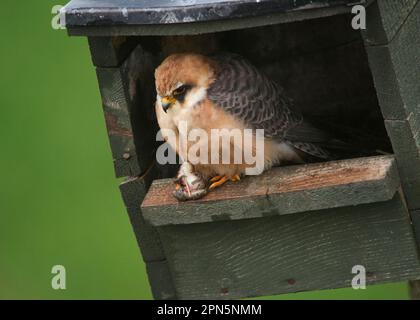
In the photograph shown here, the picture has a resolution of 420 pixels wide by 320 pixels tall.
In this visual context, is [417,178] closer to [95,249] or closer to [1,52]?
[95,249]

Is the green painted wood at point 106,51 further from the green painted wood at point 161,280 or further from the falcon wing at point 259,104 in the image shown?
the green painted wood at point 161,280

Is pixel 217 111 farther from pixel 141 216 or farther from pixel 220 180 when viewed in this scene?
pixel 141 216

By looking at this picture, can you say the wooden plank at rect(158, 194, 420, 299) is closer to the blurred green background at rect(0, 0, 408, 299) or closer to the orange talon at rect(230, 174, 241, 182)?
the orange talon at rect(230, 174, 241, 182)

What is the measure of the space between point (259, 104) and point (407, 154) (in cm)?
64

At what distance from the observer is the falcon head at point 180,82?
467cm

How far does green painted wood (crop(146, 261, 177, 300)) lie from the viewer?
4969 millimetres

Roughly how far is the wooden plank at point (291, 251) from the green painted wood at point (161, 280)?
56mm

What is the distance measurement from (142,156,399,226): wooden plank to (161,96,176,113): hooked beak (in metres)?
0.28

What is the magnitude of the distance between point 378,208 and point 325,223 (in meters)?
0.21

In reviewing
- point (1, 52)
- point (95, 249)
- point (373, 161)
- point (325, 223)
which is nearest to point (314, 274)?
point (325, 223)

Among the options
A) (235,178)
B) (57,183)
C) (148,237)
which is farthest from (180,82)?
(57,183)

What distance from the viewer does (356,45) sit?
551 centimetres

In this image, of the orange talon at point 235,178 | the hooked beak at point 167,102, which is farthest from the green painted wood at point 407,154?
the hooked beak at point 167,102

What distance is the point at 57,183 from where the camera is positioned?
7039 mm
